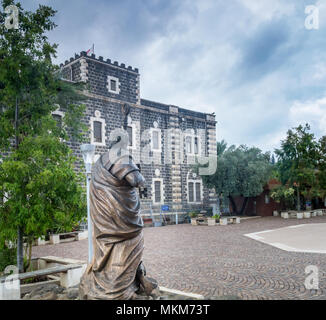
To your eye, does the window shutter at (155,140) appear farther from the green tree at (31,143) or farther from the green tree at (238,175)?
the green tree at (31,143)

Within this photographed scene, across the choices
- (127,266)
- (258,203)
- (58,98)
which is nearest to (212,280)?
(127,266)

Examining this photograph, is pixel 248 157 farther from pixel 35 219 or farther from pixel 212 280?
pixel 35 219

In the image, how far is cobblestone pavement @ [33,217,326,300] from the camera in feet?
19.8

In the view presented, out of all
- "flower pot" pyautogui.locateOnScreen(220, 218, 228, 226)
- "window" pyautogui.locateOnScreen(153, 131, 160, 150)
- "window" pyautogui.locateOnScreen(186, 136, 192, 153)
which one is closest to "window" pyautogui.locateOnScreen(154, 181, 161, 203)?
"window" pyautogui.locateOnScreen(153, 131, 160, 150)

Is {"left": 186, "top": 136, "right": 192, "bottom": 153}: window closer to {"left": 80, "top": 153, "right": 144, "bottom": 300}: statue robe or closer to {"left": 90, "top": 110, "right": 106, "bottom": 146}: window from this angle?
{"left": 90, "top": 110, "right": 106, "bottom": 146}: window

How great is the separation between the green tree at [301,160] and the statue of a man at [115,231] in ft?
69.3

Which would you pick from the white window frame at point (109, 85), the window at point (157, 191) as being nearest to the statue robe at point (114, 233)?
the white window frame at point (109, 85)

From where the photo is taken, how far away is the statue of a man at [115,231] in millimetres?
4160

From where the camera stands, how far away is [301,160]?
78.2 ft

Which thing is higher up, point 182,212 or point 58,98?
point 58,98

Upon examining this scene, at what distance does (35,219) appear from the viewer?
6.25m

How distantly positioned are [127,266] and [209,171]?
1873 centimetres

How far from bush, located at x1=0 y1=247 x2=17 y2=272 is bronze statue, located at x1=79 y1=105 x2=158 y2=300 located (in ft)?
12.8

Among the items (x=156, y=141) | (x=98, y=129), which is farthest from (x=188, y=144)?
(x=98, y=129)
